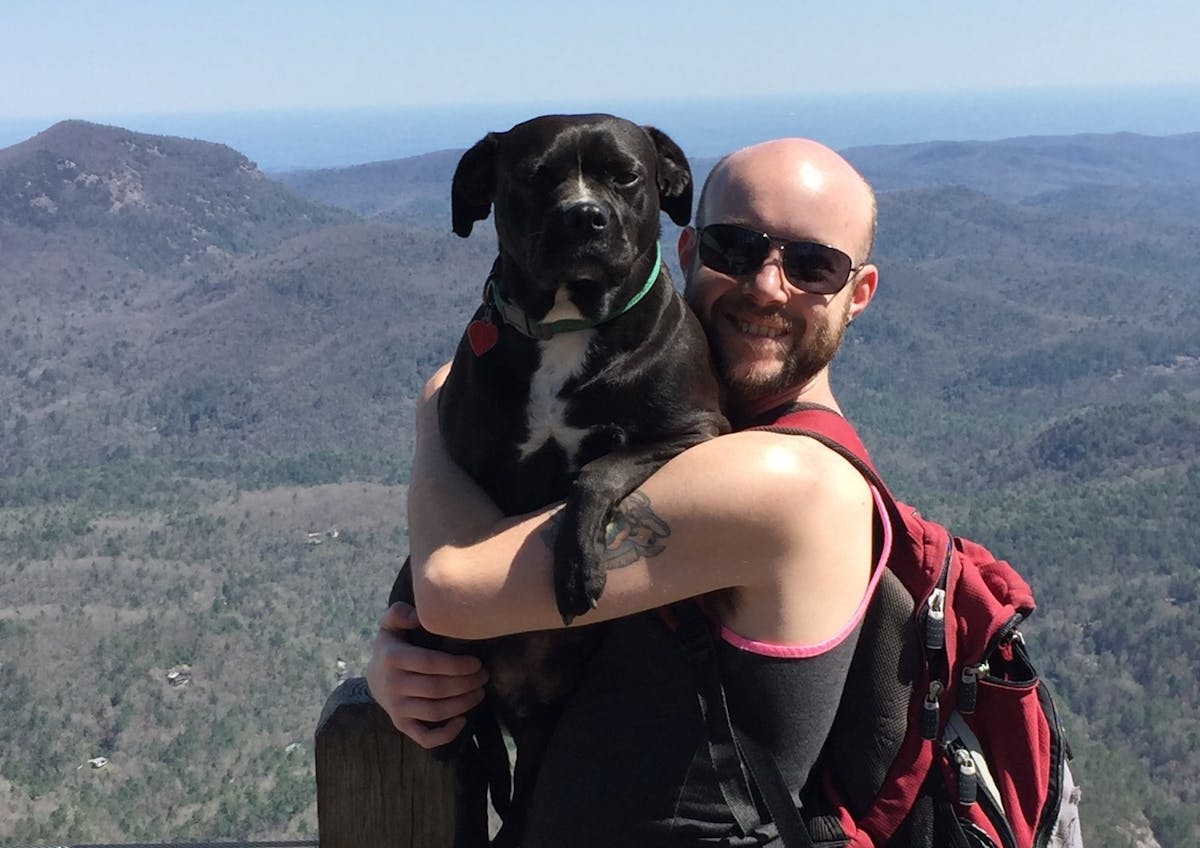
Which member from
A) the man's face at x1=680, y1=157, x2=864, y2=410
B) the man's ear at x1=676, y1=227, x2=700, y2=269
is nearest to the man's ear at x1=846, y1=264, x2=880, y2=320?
the man's face at x1=680, y1=157, x2=864, y2=410

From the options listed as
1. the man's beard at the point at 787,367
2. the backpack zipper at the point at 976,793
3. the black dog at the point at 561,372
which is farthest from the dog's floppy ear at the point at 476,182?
the backpack zipper at the point at 976,793

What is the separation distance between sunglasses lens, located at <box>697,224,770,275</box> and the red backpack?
31.5 inches

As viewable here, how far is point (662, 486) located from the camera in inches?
112

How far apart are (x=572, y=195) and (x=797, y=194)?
70 cm

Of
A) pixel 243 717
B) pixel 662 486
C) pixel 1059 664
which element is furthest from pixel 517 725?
pixel 1059 664

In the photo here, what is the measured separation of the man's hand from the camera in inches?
117

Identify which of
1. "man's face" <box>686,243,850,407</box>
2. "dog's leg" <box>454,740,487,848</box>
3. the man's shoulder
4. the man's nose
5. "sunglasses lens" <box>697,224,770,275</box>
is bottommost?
"dog's leg" <box>454,740,487,848</box>

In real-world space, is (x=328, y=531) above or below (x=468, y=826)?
below

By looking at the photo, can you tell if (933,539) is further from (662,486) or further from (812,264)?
(812,264)

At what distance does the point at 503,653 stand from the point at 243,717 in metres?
83.6

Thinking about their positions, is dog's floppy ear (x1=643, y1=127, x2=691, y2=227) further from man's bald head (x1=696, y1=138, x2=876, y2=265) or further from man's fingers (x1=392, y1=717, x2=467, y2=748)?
man's fingers (x1=392, y1=717, x2=467, y2=748)

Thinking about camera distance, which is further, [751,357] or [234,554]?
[234,554]

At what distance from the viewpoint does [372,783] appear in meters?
2.97

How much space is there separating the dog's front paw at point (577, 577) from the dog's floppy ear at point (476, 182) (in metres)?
1.36
